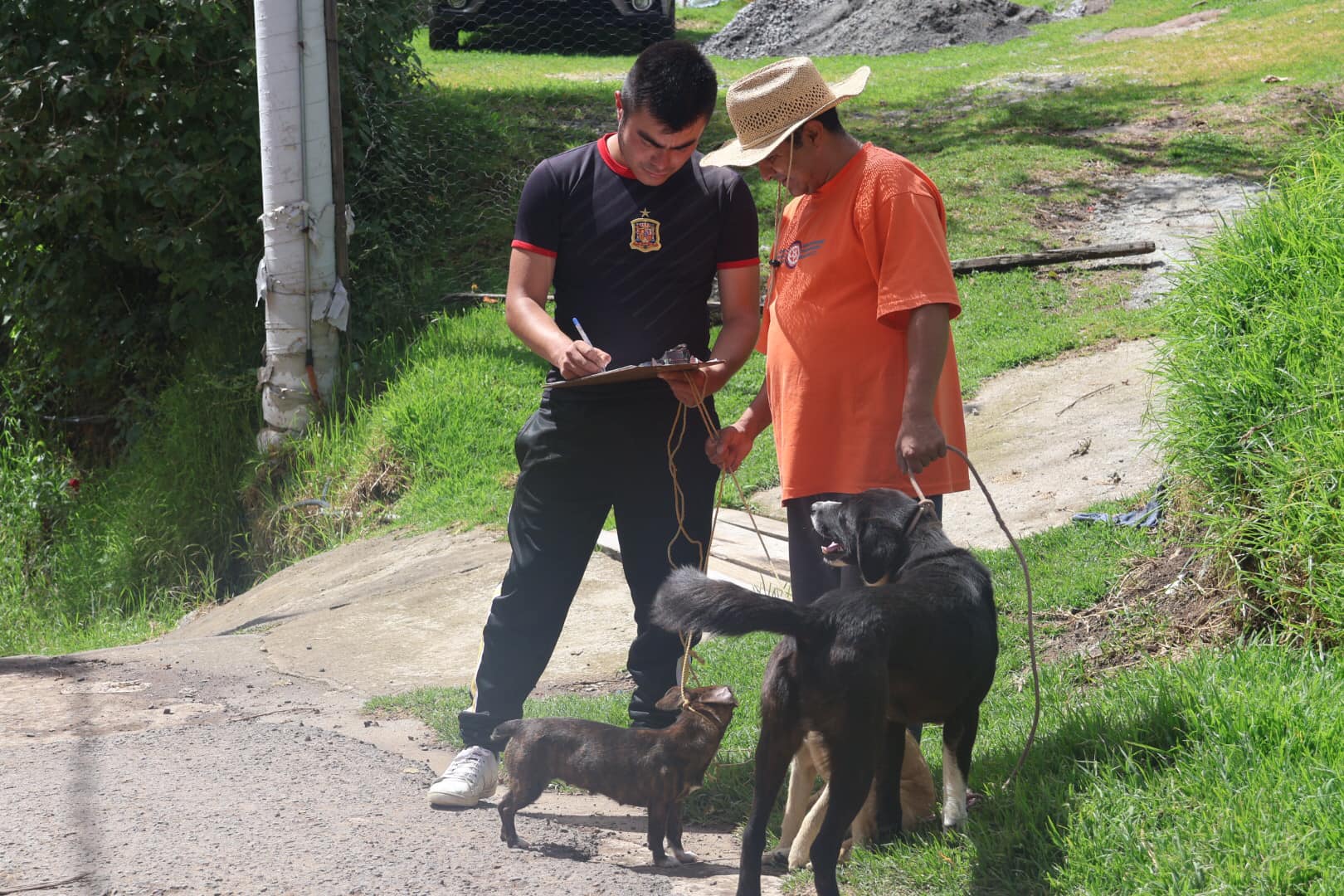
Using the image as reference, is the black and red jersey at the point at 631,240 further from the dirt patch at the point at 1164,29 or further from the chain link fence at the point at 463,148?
the dirt patch at the point at 1164,29

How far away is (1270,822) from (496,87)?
13.3m

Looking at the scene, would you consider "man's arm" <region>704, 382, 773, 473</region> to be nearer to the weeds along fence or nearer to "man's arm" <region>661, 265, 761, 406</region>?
"man's arm" <region>661, 265, 761, 406</region>

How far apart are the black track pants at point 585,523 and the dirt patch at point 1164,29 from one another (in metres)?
16.6

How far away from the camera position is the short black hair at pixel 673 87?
346 centimetres

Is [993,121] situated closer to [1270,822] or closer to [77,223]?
[77,223]

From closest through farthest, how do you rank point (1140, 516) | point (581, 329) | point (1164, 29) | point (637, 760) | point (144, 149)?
point (637, 760) → point (581, 329) → point (1140, 516) → point (144, 149) → point (1164, 29)

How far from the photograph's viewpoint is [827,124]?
3318 millimetres

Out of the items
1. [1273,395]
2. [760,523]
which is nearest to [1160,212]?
[760,523]

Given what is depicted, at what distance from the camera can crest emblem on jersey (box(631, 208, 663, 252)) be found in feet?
12.2

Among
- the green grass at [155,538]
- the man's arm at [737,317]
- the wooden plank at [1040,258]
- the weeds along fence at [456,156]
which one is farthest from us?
the wooden plank at [1040,258]

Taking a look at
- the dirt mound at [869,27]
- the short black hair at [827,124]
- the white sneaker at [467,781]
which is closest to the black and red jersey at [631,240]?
the short black hair at [827,124]

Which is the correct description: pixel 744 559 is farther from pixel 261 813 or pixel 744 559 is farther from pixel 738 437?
pixel 261 813

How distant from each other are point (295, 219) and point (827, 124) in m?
5.40

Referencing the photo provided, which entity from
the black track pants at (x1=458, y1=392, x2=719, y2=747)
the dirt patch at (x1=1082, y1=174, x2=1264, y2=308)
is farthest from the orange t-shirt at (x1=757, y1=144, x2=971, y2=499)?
the dirt patch at (x1=1082, y1=174, x2=1264, y2=308)
